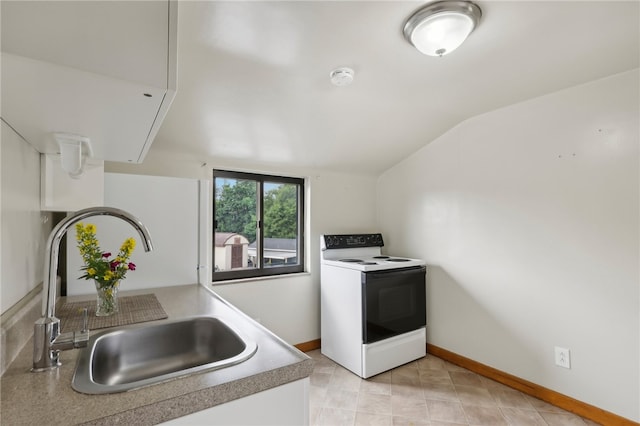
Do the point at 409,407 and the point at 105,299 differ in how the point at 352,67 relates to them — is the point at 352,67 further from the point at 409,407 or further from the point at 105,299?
the point at 409,407

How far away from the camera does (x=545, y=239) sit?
226 centimetres

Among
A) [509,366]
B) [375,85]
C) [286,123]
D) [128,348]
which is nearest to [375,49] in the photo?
[375,85]

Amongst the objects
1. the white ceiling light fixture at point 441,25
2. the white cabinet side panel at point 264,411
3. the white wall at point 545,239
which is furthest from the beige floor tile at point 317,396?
the white ceiling light fixture at point 441,25

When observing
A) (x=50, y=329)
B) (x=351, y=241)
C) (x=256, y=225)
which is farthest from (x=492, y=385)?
(x=50, y=329)

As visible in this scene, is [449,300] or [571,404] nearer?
[571,404]

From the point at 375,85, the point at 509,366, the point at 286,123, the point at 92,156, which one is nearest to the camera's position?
the point at 92,156

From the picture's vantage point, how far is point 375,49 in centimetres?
162

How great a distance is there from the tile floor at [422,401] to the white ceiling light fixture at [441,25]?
7.21ft

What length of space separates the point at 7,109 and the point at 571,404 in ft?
10.5

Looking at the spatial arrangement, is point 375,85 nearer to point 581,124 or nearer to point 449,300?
point 581,124

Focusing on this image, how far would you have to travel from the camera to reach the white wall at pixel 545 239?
194 centimetres

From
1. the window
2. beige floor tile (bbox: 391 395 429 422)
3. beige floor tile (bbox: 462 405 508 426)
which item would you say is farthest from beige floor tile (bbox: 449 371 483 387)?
the window

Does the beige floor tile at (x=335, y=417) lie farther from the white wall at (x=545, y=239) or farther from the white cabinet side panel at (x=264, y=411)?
the white cabinet side panel at (x=264, y=411)

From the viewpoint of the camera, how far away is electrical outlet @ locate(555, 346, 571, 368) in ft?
7.02
